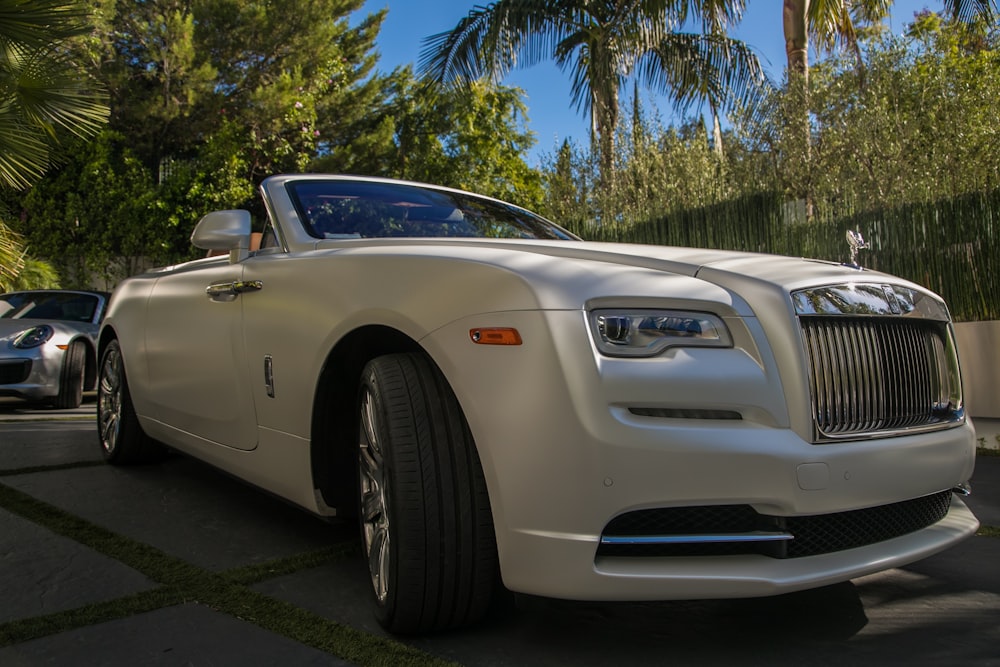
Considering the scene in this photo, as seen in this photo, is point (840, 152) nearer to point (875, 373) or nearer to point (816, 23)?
point (816, 23)

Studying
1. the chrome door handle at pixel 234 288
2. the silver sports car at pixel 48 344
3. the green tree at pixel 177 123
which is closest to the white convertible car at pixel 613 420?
the chrome door handle at pixel 234 288

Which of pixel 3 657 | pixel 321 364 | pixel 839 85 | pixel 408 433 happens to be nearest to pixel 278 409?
pixel 321 364

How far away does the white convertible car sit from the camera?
1.92 m

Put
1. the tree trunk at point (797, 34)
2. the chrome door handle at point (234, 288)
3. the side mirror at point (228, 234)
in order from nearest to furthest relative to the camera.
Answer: the chrome door handle at point (234, 288), the side mirror at point (228, 234), the tree trunk at point (797, 34)

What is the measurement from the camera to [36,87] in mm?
8781

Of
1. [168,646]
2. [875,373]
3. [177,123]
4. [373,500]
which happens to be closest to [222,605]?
[168,646]

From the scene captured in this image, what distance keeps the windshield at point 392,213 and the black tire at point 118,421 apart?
188 cm

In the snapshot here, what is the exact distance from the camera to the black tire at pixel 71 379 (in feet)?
27.0

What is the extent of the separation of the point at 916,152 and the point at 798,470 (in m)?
7.31

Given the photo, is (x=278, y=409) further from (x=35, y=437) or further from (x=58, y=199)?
(x=58, y=199)

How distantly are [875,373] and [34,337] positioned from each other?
810cm

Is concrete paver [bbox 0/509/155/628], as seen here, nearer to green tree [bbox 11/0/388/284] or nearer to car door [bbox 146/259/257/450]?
car door [bbox 146/259/257/450]

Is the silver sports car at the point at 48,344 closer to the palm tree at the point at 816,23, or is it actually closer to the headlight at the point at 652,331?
the headlight at the point at 652,331

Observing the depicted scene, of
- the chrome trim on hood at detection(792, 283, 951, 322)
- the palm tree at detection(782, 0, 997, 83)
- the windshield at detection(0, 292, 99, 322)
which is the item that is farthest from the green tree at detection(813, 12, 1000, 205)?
the windshield at detection(0, 292, 99, 322)
